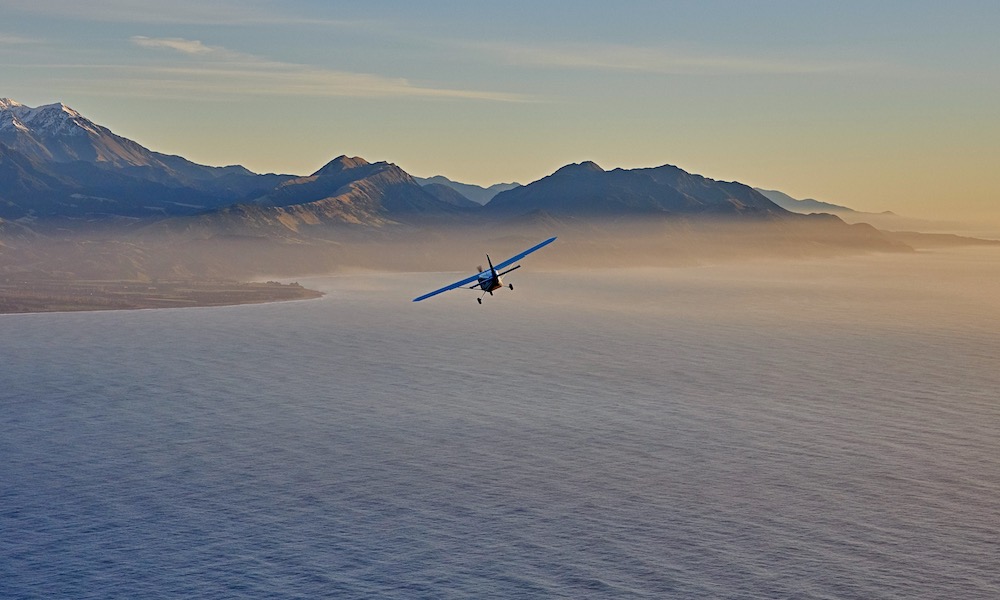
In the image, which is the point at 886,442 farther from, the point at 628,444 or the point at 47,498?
the point at 47,498

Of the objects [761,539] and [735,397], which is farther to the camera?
[735,397]

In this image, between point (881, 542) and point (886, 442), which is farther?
point (886, 442)

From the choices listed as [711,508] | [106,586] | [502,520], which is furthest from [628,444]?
[106,586]

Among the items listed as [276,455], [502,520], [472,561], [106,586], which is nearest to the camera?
[106,586]

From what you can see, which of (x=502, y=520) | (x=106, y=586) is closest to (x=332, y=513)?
(x=502, y=520)

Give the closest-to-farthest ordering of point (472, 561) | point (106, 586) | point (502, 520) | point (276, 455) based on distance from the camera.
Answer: point (106, 586)
point (472, 561)
point (502, 520)
point (276, 455)

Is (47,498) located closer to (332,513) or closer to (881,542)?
(332,513)

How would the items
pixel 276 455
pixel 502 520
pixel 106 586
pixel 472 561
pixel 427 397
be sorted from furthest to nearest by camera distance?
pixel 427 397 < pixel 276 455 < pixel 502 520 < pixel 472 561 < pixel 106 586

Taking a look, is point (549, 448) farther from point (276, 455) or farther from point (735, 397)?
point (735, 397)

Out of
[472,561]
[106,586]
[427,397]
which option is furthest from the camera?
[427,397]
